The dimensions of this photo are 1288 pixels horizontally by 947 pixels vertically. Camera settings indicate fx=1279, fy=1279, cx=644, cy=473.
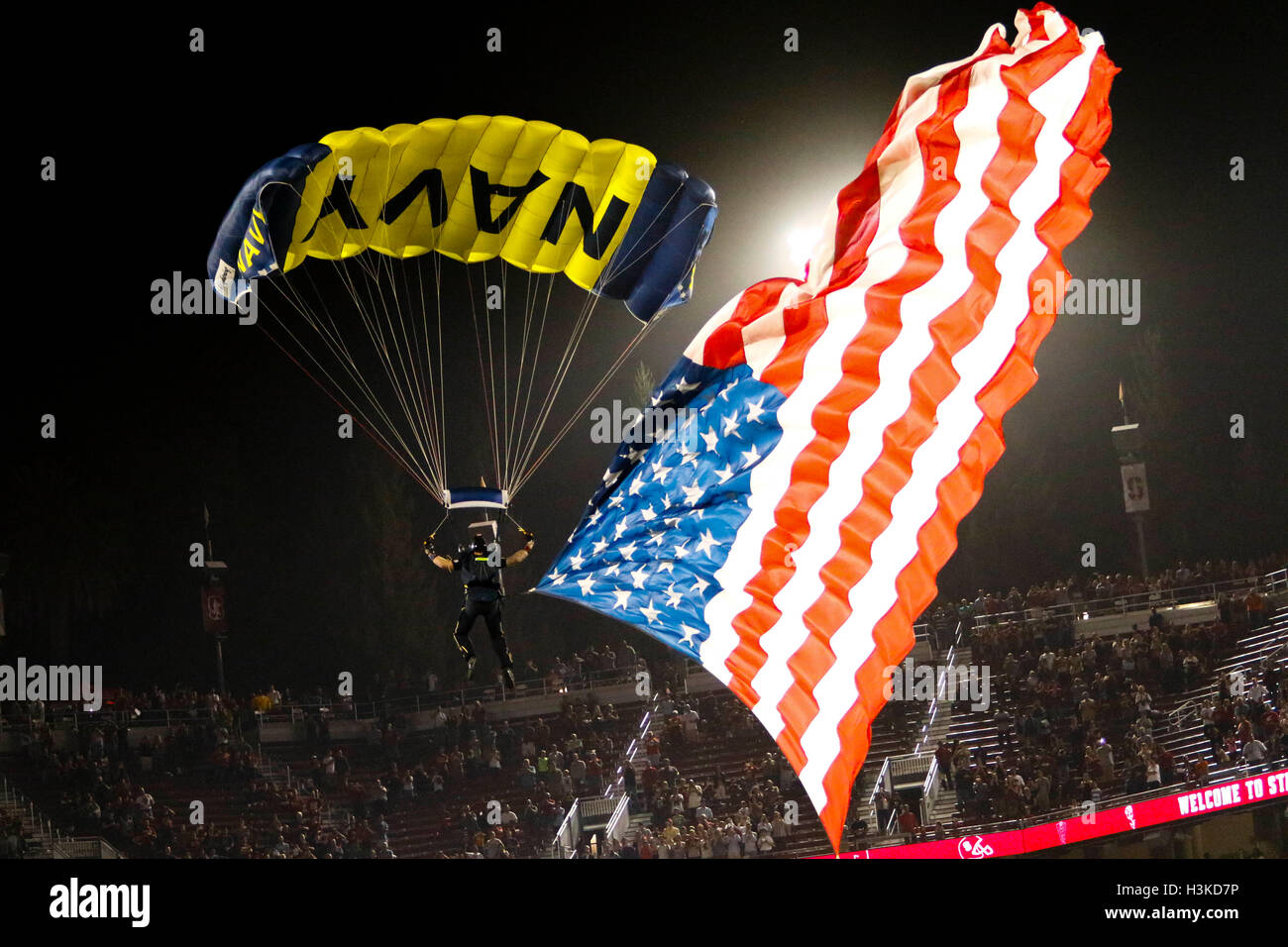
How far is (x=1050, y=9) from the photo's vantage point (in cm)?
565

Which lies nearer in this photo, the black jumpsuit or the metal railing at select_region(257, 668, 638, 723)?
the black jumpsuit

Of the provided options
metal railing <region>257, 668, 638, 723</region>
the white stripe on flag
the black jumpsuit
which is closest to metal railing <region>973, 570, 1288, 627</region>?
metal railing <region>257, 668, 638, 723</region>

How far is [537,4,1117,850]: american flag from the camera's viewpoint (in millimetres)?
5586

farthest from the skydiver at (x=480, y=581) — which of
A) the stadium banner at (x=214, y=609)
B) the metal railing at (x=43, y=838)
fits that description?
the stadium banner at (x=214, y=609)

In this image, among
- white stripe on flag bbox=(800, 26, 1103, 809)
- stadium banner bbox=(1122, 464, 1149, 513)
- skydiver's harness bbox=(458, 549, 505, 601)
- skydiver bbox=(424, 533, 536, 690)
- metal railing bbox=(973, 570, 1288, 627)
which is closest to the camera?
white stripe on flag bbox=(800, 26, 1103, 809)

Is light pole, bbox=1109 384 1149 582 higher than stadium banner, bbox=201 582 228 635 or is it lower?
higher

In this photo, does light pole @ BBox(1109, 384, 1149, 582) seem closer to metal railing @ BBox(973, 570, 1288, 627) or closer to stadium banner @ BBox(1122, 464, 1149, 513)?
stadium banner @ BBox(1122, 464, 1149, 513)

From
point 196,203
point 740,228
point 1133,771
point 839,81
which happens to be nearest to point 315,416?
point 196,203

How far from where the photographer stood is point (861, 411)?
5926 millimetres

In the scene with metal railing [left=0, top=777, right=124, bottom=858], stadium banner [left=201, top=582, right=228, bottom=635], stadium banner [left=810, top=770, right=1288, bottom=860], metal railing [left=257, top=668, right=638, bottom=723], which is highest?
stadium banner [left=201, top=582, right=228, bottom=635]

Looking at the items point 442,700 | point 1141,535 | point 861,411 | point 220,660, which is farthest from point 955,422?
point 220,660

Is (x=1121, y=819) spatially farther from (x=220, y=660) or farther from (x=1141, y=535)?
(x=220, y=660)

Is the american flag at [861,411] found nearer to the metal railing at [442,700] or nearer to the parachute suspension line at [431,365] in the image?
the parachute suspension line at [431,365]
